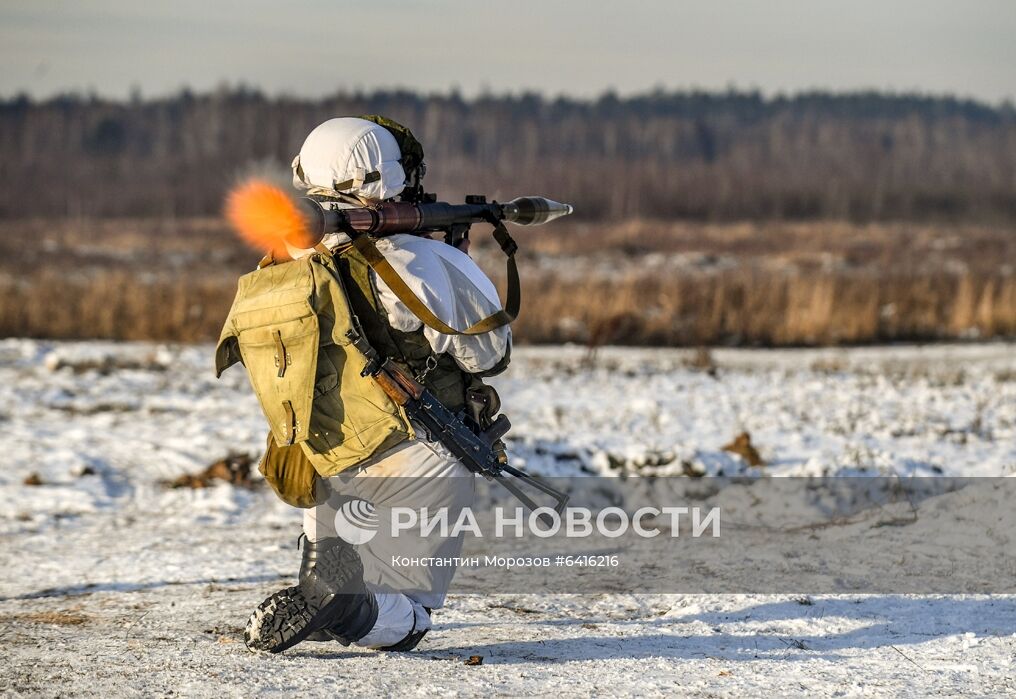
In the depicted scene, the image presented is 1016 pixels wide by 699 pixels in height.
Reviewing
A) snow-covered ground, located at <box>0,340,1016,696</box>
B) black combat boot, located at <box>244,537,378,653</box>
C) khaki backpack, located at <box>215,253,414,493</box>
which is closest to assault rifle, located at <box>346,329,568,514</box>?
khaki backpack, located at <box>215,253,414,493</box>

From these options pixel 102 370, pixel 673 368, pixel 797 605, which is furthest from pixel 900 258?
pixel 797 605

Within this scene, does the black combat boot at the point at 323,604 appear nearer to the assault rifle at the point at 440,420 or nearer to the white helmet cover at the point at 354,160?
the assault rifle at the point at 440,420

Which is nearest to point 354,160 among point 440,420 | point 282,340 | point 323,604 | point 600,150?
point 282,340

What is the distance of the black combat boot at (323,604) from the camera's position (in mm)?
3992

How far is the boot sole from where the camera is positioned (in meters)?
3.99

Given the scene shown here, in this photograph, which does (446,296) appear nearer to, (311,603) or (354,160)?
(354,160)

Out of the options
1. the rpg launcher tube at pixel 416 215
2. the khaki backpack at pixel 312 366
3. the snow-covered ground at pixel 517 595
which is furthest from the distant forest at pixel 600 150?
the khaki backpack at pixel 312 366

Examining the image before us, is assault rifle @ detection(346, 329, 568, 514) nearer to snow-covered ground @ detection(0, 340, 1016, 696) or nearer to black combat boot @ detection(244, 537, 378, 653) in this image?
black combat boot @ detection(244, 537, 378, 653)

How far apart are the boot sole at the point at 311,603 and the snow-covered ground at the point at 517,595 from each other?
118 millimetres

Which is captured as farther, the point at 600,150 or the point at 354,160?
the point at 600,150

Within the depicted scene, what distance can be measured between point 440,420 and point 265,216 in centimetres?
81

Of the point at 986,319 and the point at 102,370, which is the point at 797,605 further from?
the point at 986,319

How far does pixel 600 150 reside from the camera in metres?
106

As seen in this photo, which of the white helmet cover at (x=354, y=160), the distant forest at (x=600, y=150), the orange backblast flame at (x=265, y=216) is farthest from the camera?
the distant forest at (x=600, y=150)
